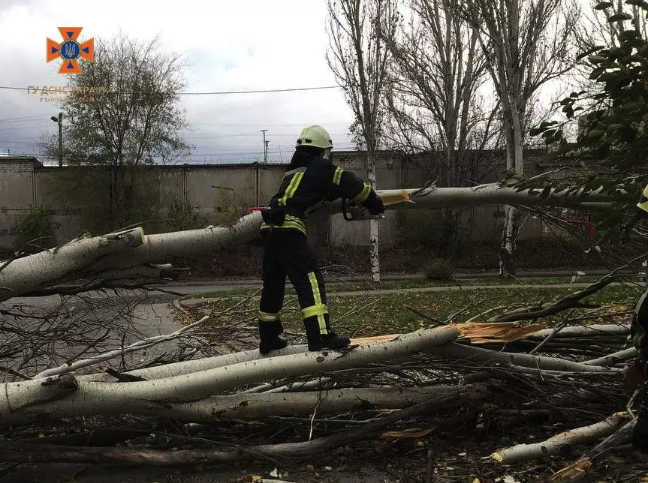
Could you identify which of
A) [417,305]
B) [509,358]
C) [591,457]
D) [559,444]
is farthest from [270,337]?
[417,305]

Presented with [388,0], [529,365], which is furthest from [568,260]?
[529,365]

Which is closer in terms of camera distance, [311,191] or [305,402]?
[305,402]

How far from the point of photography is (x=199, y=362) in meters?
3.40

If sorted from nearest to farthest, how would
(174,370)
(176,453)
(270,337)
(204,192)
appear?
(176,453)
(174,370)
(270,337)
(204,192)

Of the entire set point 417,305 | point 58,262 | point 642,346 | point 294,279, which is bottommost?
point 417,305

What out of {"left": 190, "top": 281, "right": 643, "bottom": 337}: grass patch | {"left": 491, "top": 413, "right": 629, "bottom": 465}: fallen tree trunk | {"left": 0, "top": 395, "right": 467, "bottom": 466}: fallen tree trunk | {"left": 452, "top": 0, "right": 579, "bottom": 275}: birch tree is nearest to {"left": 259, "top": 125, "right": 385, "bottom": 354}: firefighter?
{"left": 0, "top": 395, "right": 467, "bottom": 466}: fallen tree trunk

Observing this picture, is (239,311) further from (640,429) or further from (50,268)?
(640,429)

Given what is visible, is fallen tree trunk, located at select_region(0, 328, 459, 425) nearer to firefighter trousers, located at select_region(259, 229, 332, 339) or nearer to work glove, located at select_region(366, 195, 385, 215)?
firefighter trousers, located at select_region(259, 229, 332, 339)

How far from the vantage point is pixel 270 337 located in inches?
142

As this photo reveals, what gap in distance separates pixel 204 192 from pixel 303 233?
18.9 m

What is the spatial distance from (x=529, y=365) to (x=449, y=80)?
641 inches

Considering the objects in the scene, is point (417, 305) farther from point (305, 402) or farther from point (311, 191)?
point (305, 402)

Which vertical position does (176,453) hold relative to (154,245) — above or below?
below

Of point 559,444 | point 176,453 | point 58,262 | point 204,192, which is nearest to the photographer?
point 559,444
